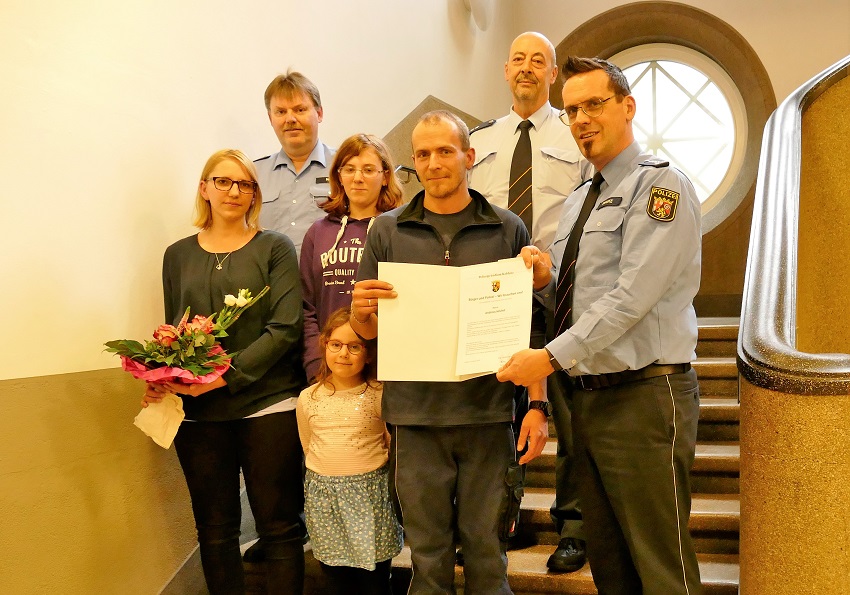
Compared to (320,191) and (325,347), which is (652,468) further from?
(320,191)

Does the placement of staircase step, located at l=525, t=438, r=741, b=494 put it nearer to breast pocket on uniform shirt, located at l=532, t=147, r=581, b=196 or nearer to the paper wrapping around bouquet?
breast pocket on uniform shirt, located at l=532, t=147, r=581, b=196

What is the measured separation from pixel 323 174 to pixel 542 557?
1.61 metres

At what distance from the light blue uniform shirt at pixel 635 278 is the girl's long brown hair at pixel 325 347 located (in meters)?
0.73

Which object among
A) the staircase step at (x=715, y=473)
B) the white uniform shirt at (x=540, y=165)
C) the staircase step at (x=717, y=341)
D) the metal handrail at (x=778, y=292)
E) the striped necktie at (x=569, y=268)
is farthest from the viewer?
the staircase step at (x=717, y=341)

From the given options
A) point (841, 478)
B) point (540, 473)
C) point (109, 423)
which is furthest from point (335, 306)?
point (841, 478)

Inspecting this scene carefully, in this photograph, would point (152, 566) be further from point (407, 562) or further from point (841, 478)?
point (841, 478)

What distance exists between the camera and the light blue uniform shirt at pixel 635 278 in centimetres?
201

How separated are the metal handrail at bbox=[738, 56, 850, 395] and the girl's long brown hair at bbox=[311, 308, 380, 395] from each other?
111cm

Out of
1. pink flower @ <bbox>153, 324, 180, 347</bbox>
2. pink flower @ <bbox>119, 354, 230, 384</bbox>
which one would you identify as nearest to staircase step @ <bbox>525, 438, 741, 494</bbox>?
pink flower @ <bbox>119, 354, 230, 384</bbox>

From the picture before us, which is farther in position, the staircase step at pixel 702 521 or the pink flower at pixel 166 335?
the staircase step at pixel 702 521

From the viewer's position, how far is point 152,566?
9.65ft

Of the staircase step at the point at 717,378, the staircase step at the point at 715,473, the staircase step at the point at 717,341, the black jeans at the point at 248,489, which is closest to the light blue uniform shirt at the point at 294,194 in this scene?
the black jeans at the point at 248,489

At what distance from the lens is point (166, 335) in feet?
8.11

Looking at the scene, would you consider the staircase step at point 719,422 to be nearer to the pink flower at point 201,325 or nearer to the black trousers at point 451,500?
the black trousers at point 451,500
